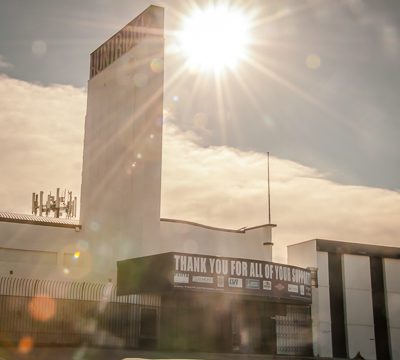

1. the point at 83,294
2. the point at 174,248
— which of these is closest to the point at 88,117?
the point at 174,248

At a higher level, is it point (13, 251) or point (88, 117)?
point (88, 117)

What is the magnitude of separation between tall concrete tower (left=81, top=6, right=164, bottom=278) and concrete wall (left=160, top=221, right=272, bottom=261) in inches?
145

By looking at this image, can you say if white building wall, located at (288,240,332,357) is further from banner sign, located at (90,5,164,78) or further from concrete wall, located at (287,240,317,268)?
banner sign, located at (90,5,164,78)

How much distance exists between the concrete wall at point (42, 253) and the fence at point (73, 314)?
3.04 m

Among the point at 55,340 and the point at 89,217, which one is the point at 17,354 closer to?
the point at 55,340

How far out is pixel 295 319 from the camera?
138ft

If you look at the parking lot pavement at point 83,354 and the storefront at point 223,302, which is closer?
the parking lot pavement at point 83,354

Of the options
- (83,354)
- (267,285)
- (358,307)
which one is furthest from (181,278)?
(358,307)

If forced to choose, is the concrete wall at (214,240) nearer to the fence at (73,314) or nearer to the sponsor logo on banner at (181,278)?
the fence at (73,314)

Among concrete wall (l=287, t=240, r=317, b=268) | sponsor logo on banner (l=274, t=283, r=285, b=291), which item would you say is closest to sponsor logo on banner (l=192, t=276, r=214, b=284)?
sponsor logo on banner (l=274, t=283, r=285, b=291)

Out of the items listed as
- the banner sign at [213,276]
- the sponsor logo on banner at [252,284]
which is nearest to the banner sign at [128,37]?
the banner sign at [213,276]

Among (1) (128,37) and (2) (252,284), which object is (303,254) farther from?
(1) (128,37)

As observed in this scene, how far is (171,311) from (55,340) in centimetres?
704

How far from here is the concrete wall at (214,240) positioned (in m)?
42.9
